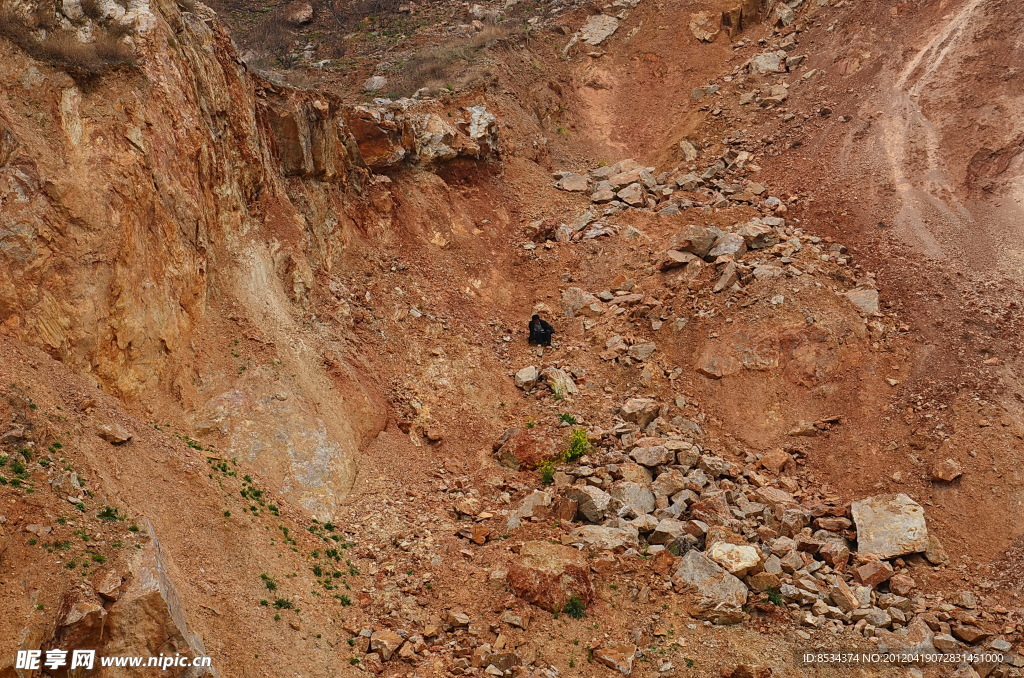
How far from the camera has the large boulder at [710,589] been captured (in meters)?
10.5

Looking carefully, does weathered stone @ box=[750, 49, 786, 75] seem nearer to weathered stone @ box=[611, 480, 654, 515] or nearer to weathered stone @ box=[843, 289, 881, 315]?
weathered stone @ box=[843, 289, 881, 315]

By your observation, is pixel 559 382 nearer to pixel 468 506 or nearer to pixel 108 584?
pixel 468 506

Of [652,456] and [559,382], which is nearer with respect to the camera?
[652,456]

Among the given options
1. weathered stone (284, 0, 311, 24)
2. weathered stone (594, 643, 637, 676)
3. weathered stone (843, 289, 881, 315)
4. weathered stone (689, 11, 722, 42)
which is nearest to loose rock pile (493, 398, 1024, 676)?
weathered stone (594, 643, 637, 676)

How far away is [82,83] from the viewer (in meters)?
11.2

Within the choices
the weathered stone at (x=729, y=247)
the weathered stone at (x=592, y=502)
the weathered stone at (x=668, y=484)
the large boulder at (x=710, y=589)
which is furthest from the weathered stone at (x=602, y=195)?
the large boulder at (x=710, y=589)

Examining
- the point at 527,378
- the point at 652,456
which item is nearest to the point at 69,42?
the point at 527,378

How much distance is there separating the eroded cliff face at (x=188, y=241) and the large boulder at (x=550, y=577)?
3.24m

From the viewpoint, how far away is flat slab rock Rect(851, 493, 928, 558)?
38.8 ft

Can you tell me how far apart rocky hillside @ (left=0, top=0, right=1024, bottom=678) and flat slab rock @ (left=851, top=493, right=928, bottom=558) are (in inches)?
2.1

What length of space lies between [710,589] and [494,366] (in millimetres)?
6580

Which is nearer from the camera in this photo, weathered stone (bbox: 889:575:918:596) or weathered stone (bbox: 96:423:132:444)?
weathered stone (bbox: 96:423:132:444)

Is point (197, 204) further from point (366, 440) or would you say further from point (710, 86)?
point (710, 86)

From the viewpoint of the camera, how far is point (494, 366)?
1566cm
